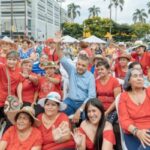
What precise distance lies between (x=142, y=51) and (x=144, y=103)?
13.9 ft

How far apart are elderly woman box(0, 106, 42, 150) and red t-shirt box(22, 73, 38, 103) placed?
184cm

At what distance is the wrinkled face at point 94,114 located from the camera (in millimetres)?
4590

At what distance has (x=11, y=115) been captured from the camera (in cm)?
485

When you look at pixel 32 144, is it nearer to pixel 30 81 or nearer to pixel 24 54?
pixel 30 81

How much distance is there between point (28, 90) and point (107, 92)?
153 cm

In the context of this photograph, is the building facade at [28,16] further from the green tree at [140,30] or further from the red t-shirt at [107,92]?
the red t-shirt at [107,92]

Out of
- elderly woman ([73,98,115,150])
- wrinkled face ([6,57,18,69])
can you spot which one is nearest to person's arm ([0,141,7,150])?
elderly woman ([73,98,115,150])

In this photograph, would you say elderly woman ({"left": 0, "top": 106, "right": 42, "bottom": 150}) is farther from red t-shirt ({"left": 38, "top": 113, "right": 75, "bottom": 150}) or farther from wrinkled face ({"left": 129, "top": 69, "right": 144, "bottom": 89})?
wrinkled face ({"left": 129, "top": 69, "right": 144, "bottom": 89})

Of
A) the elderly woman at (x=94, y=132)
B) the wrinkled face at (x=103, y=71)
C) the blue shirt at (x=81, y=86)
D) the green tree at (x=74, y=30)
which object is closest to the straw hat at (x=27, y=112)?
the elderly woman at (x=94, y=132)

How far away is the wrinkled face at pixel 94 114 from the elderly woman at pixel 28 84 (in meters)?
1.96

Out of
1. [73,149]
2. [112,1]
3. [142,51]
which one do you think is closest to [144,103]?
[73,149]

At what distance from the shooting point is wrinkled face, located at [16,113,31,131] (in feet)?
14.8

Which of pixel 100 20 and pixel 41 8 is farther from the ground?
pixel 41 8

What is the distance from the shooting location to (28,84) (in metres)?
6.50
